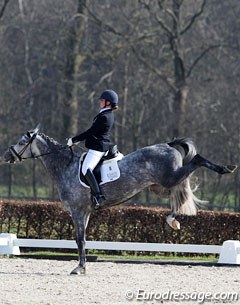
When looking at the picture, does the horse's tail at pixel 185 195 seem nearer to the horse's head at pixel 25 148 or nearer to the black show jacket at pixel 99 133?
the black show jacket at pixel 99 133

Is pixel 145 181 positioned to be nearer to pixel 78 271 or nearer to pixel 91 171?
pixel 91 171

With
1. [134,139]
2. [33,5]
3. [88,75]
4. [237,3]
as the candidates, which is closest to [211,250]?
[134,139]

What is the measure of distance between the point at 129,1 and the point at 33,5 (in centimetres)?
820

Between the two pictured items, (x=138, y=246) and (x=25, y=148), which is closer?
(x=25, y=148)

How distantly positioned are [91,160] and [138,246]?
93.9 inches

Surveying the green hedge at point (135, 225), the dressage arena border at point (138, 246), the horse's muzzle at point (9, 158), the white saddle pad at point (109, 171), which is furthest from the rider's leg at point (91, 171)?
the green hedge at point (135, 225)

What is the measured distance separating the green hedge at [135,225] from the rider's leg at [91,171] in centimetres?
349

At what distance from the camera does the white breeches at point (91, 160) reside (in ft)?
41.6

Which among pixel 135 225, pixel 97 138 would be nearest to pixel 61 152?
pixel 97 138

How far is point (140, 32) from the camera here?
2944 centimetres

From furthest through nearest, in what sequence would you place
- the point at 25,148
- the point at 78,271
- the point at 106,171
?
the point at 25,148, the point at 106,171, the point at 78,271

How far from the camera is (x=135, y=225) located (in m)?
16.3

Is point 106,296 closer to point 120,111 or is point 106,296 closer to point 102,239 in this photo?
point 102,239

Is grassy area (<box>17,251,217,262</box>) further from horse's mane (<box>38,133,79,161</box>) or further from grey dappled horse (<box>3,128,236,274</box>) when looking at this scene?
horse's mane (<box>38,133,79,161</box>)
